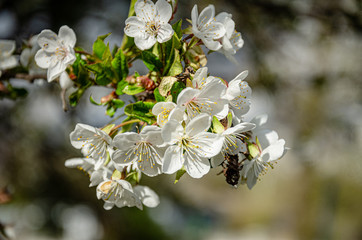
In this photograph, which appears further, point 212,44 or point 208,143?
point 212,44

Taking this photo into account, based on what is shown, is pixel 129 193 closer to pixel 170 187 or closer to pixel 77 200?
pixel 77 200

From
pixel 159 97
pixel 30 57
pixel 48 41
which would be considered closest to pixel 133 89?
pixel 159 97

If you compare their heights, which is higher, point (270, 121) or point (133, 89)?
point (133, 89)

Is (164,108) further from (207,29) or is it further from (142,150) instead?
(207,29)

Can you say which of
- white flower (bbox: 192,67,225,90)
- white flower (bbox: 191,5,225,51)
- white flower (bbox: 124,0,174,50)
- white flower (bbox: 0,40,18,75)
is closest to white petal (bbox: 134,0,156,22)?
white flower (bbox: 124,0,174,50)

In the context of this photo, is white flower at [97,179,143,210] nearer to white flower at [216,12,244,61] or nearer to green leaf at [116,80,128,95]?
green leaf at [116,80,128,95]
